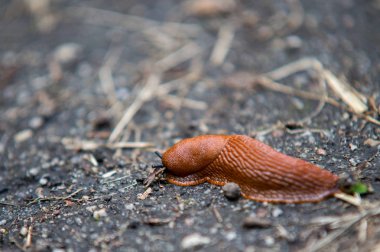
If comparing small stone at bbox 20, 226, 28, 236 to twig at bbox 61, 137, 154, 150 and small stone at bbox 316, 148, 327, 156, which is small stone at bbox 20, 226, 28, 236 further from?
small stone at bbox 316, 148, 327, 156

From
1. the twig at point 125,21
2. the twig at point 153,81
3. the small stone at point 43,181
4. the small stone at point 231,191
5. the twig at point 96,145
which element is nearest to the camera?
the small stone at point 231,191

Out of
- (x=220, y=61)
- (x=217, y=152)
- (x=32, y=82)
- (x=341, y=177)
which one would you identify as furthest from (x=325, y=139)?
(x=32, y=82)

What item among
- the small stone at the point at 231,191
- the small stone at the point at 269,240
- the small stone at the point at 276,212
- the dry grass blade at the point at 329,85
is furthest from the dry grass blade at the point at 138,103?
the small stone at the point at 269,240

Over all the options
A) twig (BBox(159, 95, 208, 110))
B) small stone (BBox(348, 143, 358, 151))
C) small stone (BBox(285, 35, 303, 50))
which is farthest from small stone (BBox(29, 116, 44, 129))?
small stone (BBox(348, 143, 358, 151))

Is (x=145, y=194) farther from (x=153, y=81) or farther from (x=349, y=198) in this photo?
(x=153, y=81)

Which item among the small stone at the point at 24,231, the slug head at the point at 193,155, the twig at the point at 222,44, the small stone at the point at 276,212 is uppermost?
the twig at the point at 222,44

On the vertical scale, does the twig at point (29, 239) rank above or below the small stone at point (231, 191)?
below

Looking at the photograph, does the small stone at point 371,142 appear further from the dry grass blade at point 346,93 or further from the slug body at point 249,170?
the slug body at point 249,170
